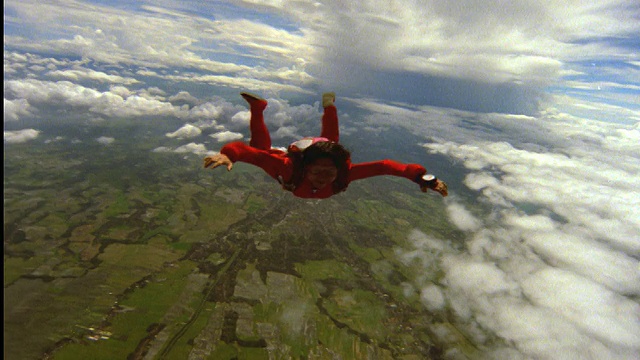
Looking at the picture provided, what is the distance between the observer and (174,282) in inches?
4505

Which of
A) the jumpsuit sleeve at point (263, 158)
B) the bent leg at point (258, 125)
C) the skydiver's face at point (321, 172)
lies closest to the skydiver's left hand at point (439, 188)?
the skydiver's face at point (321, 172)

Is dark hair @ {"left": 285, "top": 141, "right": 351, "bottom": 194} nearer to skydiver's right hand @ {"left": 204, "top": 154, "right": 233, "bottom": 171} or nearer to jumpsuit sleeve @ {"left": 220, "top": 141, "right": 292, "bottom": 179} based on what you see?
jumpsuit sleeve @ {"left": 220, "top": 141, "right": 292, "bottom": 179}

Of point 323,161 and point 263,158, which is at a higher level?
point 323,161

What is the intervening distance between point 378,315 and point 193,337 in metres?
74.1

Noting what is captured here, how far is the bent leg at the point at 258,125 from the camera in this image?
28.1 feet

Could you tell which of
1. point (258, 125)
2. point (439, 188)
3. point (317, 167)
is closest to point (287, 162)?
point (317, 167)

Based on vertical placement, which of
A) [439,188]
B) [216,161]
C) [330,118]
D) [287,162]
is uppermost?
[330,118]

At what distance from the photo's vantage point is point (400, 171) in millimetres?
7832

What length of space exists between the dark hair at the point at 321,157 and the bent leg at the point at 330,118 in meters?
1.76

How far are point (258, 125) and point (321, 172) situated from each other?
2684mm

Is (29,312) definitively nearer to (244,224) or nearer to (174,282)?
(174,282)

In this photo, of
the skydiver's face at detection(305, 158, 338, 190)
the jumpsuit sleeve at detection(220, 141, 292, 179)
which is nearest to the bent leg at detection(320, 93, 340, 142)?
the jumpsuit sleeve at detection(220, 141, 292, 179)

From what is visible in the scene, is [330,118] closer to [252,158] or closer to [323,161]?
[323,161]

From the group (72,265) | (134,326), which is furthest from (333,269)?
(72,265)
